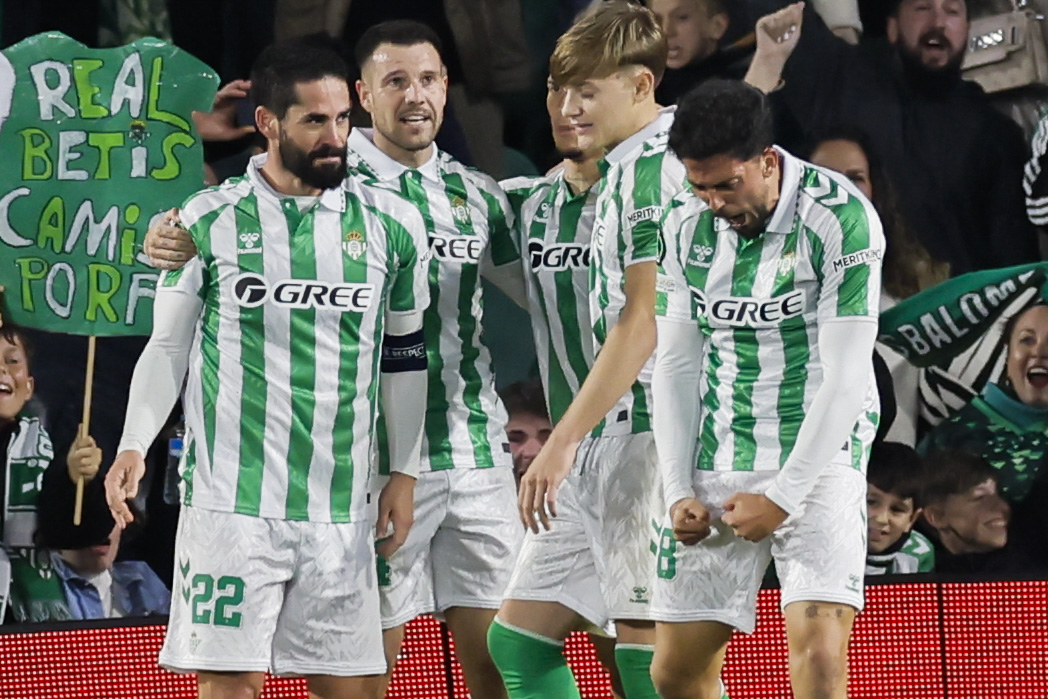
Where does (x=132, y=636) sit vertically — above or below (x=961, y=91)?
below

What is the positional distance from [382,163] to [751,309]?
1.12 meters

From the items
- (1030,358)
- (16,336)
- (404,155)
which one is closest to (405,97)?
(404,155)

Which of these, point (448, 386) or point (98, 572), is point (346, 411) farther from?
point (98, 572)

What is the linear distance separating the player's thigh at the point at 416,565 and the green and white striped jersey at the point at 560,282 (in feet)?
1.25

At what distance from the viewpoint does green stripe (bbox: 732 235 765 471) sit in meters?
3.54

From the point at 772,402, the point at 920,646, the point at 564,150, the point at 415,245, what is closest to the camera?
the point at 772,402

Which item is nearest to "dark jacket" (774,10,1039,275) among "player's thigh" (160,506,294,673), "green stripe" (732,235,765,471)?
"green stripe" (732,235,765,471)

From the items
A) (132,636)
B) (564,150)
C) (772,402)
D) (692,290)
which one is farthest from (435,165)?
(132,636)

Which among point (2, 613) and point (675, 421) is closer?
point (675, 421)

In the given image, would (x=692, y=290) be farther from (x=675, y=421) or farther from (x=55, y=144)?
(x=55, y=144)

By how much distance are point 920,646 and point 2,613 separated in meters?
2.82

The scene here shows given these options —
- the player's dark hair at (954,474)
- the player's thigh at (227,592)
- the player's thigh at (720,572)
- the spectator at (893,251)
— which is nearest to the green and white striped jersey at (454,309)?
the player's thigh at (227,592)

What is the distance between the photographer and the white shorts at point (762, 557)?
3426 millimetres

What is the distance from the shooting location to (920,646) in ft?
16.3
